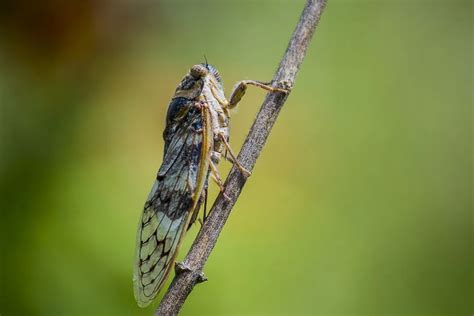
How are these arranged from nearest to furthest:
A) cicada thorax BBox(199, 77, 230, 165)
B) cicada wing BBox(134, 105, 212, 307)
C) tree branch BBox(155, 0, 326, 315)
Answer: tree branch BBox(155, 0, 326, 315)
cicada wing BBox(134, 105, 212, 307)
cicada thorax BBox(199, 77, 230, 165)

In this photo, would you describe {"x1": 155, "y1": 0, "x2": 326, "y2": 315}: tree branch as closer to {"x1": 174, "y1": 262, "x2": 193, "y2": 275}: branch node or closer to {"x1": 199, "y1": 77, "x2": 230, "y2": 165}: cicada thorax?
{"x1": 174, "y1": 262, "x2": 193, "y2": 275}: branch node

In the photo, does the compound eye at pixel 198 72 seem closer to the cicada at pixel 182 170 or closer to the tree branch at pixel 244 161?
the cicada at pixel 182 170

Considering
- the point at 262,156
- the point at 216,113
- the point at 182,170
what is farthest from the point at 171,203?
the point at 262,156

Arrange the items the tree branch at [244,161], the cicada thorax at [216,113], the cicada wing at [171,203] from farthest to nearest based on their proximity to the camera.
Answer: the cicada thorax at [216,113]
the cicada wing at [171,203]
the tree branch at [244,161]

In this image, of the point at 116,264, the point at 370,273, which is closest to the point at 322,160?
the point at 370,273

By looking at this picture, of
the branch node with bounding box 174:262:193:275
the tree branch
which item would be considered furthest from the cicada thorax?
the branch node with bounding box 174:262:193:275

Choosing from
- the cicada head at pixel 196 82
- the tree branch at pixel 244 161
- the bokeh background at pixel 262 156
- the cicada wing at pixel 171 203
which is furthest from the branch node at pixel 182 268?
the cicada head at pixel 196 82

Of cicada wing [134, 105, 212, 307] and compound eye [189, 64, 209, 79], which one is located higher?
compound eye [189, 64, 209, 79]
